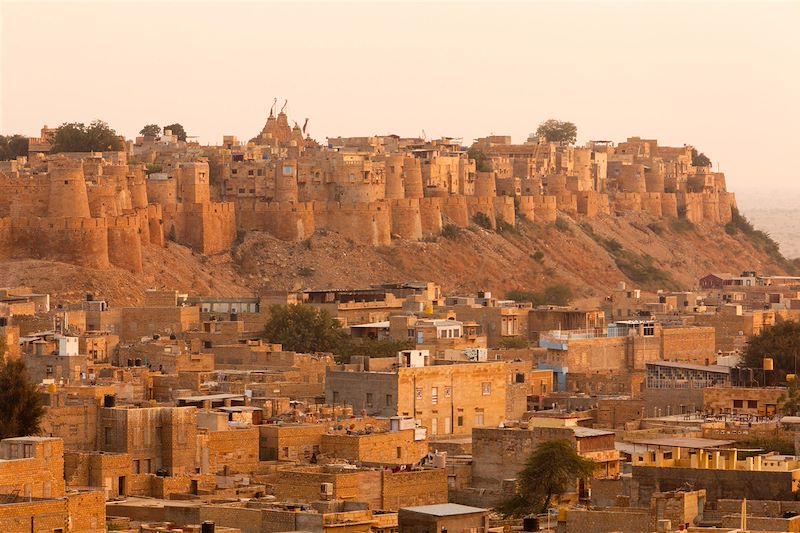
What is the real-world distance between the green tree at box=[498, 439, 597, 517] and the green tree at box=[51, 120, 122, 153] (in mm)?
56400

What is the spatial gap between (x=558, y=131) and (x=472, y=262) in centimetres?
3710

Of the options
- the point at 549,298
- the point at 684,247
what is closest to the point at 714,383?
the point at 549,298

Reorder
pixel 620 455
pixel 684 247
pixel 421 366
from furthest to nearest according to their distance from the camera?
pixel 684 247 → pixel 421 366 → pixel 620 455

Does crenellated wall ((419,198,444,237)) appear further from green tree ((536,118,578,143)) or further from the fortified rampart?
green tree ((536,118,578,143))

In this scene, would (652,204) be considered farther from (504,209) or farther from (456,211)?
(456,211)

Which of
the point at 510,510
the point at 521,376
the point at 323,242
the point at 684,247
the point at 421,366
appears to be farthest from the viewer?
the point at 684,247

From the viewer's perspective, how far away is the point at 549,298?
271 ft

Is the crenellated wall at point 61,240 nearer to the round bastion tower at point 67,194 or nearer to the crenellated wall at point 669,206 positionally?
the round bastion tower at point 67,194

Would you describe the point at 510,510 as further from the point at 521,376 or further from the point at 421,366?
the point at 521,376

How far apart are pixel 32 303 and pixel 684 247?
49644mm

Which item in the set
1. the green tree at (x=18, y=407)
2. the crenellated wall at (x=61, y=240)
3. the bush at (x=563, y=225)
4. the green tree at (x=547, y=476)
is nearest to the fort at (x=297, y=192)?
the crenellated wall at (x=61, y=240)

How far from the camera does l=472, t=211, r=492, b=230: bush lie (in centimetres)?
9325

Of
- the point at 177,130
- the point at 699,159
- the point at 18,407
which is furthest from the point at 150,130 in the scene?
the point at 18,407

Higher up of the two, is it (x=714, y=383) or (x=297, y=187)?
(x=297, y=187)
